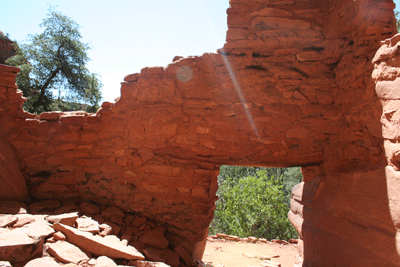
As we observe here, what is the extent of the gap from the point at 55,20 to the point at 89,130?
1265 centimetres

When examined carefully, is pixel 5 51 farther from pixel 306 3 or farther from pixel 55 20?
pixel 306 3

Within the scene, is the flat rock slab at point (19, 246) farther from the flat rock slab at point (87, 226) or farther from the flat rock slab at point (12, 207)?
Result: the flat rock slab at point (12, 207)

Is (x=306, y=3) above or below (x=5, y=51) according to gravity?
below

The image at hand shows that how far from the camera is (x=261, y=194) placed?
10.3 meters

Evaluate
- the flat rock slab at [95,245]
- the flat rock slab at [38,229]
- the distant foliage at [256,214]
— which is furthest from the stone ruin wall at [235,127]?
the distant foliage at [256,214]

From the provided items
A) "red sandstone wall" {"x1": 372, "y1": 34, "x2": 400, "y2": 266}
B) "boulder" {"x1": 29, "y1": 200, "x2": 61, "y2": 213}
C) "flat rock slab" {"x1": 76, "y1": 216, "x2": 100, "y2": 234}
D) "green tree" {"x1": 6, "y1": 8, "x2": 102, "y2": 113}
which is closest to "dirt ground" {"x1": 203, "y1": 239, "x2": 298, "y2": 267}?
"flat rock slab" {"x1": 76, "y1": 216, "x2": 100, "y2": 234}

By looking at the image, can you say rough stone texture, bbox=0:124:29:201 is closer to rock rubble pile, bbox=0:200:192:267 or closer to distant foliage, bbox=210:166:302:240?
rock rubble pile, bbox=0:200:192:267

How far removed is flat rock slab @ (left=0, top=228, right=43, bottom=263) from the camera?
1.70m

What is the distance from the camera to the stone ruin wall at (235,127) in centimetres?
266

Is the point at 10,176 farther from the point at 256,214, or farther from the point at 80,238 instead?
the point at 256,214

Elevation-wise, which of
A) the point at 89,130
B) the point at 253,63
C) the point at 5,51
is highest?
the point at 5,51

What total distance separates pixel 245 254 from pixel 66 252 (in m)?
4.05

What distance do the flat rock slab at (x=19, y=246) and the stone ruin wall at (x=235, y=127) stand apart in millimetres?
1416

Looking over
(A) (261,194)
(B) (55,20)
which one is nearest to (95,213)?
(A) (261,194)
